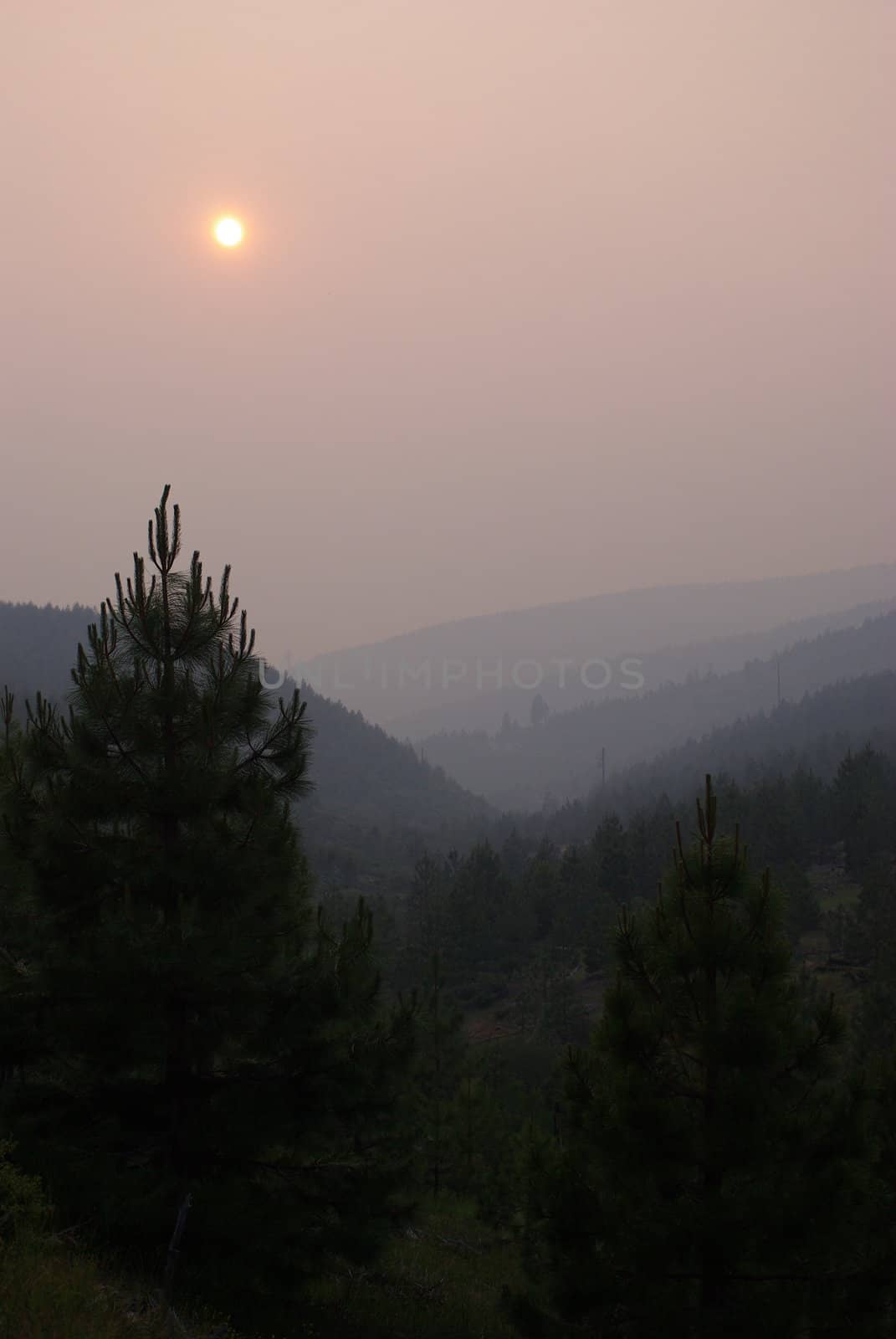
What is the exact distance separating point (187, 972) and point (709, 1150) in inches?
221

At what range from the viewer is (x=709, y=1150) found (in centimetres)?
1026

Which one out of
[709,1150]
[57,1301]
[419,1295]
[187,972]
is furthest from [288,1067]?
[419,1295]

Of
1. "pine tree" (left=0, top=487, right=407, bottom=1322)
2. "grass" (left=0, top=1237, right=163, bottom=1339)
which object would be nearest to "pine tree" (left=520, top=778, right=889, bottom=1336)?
"pine tree" (left=0, top=487, right=407, bottom=1322)

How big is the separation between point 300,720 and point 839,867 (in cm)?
9749

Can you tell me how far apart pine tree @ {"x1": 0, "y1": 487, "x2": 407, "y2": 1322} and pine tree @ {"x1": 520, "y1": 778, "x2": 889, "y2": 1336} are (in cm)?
257

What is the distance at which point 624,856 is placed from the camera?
91188 millimetres

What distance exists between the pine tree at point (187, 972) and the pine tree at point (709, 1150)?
8.44 ft

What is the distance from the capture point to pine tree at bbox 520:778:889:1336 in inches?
396

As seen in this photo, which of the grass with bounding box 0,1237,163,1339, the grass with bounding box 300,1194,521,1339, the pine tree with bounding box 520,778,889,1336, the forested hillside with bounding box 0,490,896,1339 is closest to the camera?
the grass with bounding box 0,1237,163,1339

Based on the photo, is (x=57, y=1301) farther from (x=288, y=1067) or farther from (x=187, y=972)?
(x=288, y=1067)

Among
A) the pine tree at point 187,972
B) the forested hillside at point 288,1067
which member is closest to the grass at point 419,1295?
the forested hillside at point 288,1067

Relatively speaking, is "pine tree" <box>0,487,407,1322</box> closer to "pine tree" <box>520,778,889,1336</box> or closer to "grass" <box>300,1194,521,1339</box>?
"grass" <box>300,1194,521,1339</box>

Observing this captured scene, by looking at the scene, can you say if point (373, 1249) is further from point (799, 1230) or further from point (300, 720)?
point (300, 720)

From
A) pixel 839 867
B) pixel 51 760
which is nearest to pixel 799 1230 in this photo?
pixel 51 760
